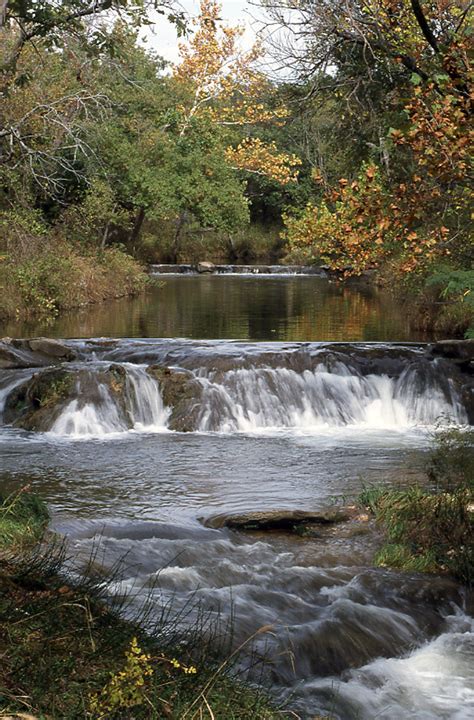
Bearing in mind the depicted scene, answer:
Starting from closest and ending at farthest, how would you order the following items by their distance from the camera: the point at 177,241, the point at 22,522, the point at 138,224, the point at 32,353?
1. the point at 22,522
2. the point at 32,353
3. the point at 138,224
4. the point at 177,241

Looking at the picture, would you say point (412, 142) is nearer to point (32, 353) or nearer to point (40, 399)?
point (40, 399)

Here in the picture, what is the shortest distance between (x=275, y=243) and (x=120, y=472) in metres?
47.9

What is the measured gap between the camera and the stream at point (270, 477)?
657cm

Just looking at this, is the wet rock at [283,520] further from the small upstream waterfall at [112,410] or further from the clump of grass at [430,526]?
the small upstream waterfall at [112,410]

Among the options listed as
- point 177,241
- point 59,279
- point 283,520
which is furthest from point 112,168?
point 283,520

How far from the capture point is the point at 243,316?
2698 centimetres

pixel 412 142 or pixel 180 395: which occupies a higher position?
pixel 412 142

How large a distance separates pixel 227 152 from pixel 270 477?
92.0ft

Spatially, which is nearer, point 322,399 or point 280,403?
point 280,403

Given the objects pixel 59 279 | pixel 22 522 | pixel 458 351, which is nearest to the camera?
pixel 22 522

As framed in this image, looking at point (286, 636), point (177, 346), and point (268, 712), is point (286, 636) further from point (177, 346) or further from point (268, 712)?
point (177, 346)

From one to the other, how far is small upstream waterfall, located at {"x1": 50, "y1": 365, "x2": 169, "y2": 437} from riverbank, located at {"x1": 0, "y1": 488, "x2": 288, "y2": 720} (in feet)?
30.6

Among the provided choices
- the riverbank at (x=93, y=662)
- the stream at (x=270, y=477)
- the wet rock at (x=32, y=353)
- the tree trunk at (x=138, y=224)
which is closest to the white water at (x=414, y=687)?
the stream at (x=270, y=477)

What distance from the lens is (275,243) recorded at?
59.2m
